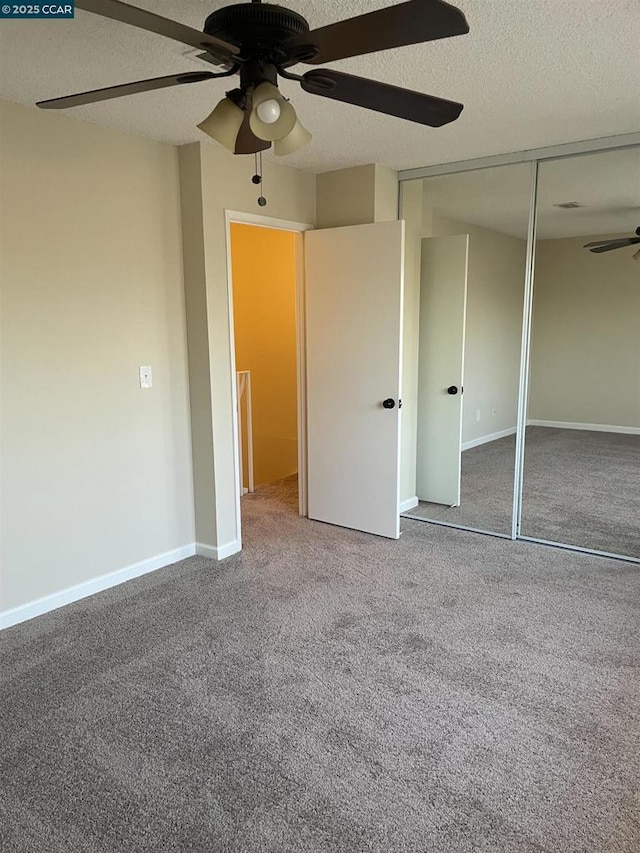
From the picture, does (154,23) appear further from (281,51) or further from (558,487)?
Answer: (558,487)

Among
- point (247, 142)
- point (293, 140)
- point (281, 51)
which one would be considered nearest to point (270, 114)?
point (281, 51)

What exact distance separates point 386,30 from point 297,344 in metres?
2.88

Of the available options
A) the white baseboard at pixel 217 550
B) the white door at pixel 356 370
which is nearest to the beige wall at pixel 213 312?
the white baseboard at pixel 217 550

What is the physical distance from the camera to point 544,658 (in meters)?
2.52

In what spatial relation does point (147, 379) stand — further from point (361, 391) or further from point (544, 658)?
point (544, 658)

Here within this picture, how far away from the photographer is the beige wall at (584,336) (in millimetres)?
3910

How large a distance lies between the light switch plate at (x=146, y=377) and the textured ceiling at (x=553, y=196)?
231 centimetres

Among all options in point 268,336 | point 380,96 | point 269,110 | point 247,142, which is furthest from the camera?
point 268,336

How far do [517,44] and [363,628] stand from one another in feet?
8.23

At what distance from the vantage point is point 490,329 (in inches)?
163

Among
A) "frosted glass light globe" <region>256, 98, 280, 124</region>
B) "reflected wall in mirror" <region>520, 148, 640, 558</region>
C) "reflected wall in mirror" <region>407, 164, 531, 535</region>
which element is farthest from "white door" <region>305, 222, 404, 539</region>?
"frosted glass light globe" <region>256, 98, 280, 124</region>

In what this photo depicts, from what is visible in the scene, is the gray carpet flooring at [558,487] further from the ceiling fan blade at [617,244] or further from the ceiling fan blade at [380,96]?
the ceiling fan blade at [380,96]

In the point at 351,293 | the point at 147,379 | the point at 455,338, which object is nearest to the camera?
the point at 147,379

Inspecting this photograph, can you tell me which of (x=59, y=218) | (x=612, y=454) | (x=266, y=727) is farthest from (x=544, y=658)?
(x=59, y=218)
